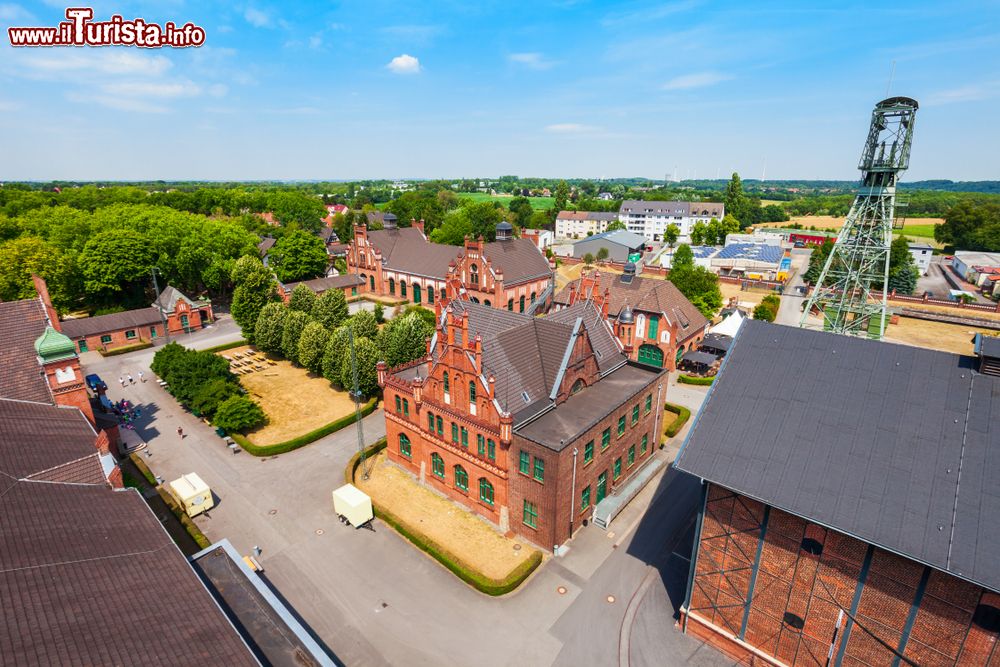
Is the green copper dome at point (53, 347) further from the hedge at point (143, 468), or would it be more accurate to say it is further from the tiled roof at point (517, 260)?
the tiled roof at point (517, 260)

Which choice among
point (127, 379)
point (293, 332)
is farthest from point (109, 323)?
point (293, 332)

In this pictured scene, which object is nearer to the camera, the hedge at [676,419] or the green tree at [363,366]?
the hedge at [676,419]

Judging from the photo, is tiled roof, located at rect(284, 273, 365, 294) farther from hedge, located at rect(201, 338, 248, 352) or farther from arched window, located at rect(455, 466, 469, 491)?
arched window, located at rect(455, 466, 469, 491)

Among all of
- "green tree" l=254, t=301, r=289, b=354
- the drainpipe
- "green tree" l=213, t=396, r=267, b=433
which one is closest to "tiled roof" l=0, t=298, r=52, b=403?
"green tree" l=213, t=396, r=267, b=433

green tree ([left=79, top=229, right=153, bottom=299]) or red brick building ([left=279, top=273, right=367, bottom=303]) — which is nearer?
green tree ([left=79, top=229, right=153, bottom=299])

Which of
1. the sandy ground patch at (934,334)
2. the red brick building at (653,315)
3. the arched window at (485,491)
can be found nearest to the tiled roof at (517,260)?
the red brick building at (653,315)

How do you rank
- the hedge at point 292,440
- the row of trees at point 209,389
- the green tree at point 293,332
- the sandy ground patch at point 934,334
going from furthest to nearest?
the sandy ground patch at point 934,334, the green tree at point 293,332, the row of trees at point 209,389, the hedge at point 292,440
